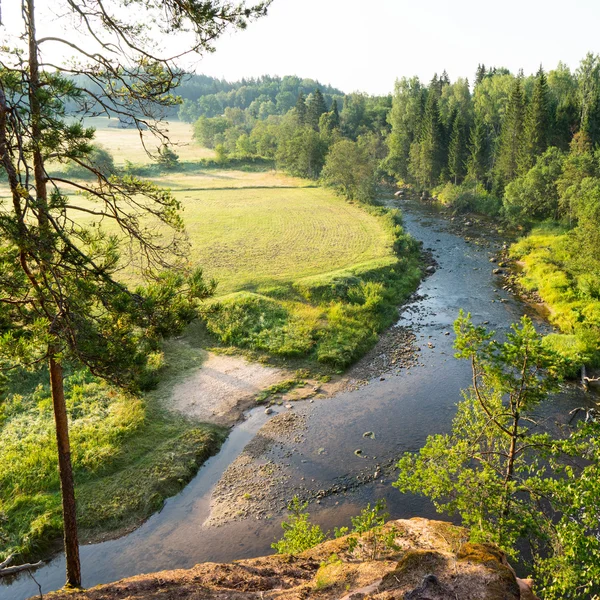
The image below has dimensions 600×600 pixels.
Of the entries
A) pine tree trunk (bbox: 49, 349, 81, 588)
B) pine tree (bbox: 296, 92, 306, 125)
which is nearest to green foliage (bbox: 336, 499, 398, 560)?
pine tree trunk (bbox: 49, 349, 81, 588)

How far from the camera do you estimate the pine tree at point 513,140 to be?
56.7 meters

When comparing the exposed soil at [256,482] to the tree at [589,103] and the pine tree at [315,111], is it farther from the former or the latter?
the pine tree at [315,111]

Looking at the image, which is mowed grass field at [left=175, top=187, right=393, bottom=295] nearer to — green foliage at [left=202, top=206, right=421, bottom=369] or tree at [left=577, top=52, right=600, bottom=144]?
green foliage at [left=202, top=206, right=421, bottom=369]

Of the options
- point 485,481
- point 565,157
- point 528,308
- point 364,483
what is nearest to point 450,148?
point 565,157

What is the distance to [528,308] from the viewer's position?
3253 centimetres

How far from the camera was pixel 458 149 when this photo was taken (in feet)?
215

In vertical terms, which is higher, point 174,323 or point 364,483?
point 174,323

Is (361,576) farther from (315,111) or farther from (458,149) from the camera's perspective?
(315,111)

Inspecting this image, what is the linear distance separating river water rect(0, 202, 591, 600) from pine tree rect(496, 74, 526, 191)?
31778mm

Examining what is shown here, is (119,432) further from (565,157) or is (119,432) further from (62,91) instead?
(565,157)

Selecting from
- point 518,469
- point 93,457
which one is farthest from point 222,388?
point 518,469

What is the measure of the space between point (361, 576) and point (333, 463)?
8.85 metres

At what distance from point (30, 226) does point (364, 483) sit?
14.7 meters

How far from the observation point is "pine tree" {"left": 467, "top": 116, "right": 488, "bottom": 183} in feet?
204
